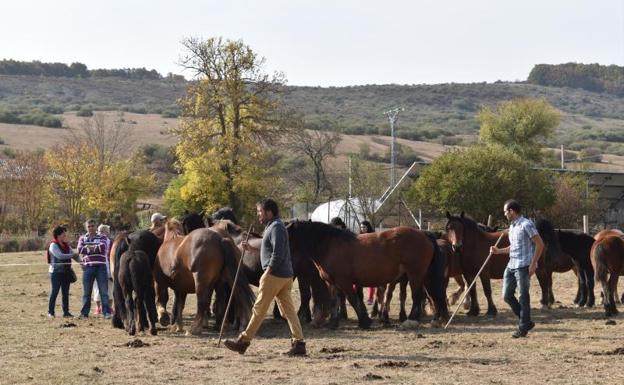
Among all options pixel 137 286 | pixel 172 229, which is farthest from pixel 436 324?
pixel 137 286

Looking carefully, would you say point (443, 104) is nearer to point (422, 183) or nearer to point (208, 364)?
point (422, 183)

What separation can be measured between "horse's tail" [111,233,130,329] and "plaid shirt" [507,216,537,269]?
6.05m

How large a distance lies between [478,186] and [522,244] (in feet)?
120

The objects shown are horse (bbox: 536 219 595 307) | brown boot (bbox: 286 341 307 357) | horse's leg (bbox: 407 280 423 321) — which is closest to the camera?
brown boot (bbox: 286 341 307 357)

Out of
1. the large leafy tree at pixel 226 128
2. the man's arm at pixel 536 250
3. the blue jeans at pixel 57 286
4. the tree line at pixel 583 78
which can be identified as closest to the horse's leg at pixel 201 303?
the blue jeans at pixel 57 286

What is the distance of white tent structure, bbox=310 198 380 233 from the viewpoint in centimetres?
4625

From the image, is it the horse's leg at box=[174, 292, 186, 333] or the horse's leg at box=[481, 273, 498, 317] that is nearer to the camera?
the horse's leg at box=[174, 292, 186, 333]

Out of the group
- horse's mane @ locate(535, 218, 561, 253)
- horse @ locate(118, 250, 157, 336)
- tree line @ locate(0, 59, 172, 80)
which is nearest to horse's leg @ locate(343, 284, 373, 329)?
horse @ locate(118, 250, 157, 336)

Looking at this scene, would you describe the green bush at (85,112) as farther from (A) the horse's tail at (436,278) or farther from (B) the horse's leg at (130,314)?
(A) the horse's tail at (436,278)

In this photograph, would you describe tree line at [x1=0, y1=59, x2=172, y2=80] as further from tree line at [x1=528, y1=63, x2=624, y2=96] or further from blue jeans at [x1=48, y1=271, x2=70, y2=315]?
blue jeans at [x1=48, y1=271, x2=70, y2=315]

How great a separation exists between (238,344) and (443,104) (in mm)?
161990

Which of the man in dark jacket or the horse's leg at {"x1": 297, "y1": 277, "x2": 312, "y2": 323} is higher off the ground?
the man in dark jacket

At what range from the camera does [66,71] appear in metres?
186

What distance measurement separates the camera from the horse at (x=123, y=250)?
1528 centimetres
